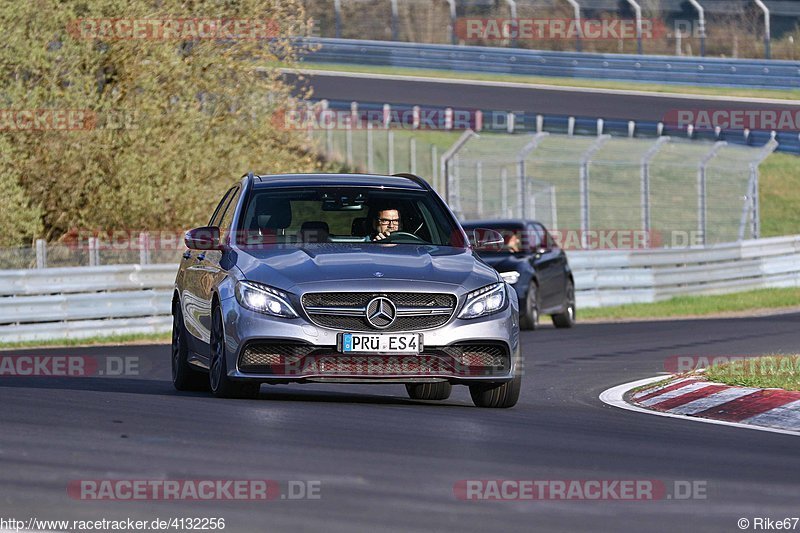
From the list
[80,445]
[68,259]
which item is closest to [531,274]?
[68,259]

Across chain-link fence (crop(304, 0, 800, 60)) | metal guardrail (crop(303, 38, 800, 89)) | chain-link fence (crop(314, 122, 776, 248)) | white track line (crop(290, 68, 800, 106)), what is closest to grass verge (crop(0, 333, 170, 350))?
chain-link fence (crop(314, 122, 776, 248))

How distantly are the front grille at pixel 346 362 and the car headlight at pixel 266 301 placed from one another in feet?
0.68

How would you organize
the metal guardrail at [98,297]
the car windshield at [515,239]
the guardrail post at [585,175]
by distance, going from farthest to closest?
the guardrail post at [585,175] → the car windshield at [515,239] → the metal guardrail at [98,297]

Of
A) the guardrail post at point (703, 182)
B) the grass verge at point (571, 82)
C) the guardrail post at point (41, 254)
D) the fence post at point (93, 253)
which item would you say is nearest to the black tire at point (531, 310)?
the fence post at point (93, 253)

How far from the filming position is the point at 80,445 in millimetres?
8695

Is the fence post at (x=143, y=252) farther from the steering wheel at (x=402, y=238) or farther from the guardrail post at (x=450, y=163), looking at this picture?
the steering wheel at (x=402, y=238)

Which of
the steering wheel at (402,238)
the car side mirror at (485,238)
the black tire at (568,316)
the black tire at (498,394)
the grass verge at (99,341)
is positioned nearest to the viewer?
the black tire at (498,394)

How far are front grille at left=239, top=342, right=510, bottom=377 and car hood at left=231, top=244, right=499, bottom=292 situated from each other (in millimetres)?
403

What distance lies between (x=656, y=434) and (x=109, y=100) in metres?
17.7

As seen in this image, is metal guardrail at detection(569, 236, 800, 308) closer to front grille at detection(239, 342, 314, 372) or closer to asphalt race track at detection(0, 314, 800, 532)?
asphalt race track at detection(0, 314, 800, 532)

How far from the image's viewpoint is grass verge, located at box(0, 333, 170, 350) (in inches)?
861

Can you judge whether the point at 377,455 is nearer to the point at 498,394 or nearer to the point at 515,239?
the point at 498,394

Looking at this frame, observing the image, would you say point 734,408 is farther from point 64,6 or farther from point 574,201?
point 574,201

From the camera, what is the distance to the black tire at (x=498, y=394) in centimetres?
1148
